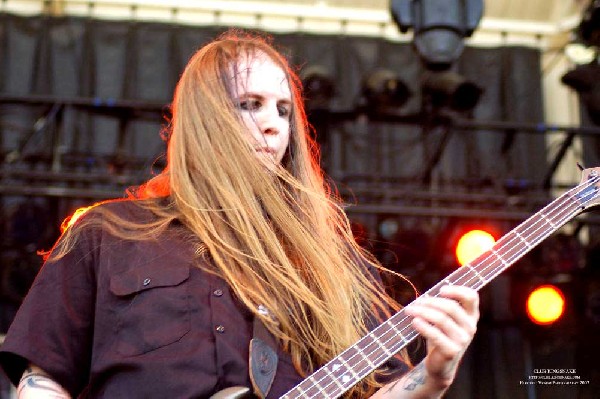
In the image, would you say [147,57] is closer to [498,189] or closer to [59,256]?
[498,189]

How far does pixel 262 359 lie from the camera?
179 cm

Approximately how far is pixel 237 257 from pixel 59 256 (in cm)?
39

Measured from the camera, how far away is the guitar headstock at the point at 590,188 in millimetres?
2078

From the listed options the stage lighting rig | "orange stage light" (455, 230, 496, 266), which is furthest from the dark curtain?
the stage lighting rig

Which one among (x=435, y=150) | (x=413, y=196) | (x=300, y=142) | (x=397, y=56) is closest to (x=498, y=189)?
(x=435, y=150)

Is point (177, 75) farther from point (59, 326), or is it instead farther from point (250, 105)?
point (59, 326)

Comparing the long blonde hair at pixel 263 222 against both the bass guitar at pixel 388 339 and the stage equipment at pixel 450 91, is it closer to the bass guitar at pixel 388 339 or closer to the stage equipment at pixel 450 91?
the bass guitar at pixel 388 339

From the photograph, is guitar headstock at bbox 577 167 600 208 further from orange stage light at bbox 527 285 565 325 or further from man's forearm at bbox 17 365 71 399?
orange stage light at bbox 527 285 565 325

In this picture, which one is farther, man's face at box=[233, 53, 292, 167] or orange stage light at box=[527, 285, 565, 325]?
orange stage light at box=[527, 285, 565, 325]

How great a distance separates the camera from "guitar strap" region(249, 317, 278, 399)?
1.75 metres

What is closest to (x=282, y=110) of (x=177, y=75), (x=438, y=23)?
(x=438, y=23)

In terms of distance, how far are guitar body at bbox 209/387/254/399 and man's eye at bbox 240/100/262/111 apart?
727 millimetres

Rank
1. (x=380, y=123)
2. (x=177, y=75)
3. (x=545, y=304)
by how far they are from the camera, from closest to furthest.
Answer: (x=545, y=304) < (x=380, y=123) < (x=177, y=75)

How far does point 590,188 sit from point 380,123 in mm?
5352
